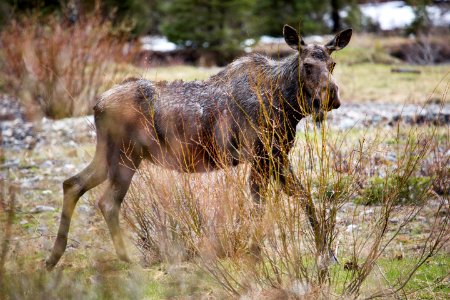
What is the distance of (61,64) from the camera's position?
16109mm

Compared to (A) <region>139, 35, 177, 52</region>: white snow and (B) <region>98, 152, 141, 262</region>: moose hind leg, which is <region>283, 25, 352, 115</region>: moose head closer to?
(B) <region>98, 152, 141, 262</region>: moose hind leg

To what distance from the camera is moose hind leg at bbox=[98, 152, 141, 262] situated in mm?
6816

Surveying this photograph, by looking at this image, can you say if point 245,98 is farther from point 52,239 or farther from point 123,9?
point 123,9

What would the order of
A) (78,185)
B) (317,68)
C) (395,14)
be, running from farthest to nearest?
(395,14) → (78,185) → (317,68)

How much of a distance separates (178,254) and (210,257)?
1.29m

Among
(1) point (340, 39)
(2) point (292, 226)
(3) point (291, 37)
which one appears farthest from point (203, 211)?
(1) point (340, 39)

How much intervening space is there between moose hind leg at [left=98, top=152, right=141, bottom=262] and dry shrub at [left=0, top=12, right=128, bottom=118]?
8.68 metres

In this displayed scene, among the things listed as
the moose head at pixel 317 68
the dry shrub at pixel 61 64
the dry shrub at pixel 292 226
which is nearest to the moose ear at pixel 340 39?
the moose head at pixel 317 68

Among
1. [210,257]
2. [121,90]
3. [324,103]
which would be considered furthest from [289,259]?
[121,90]

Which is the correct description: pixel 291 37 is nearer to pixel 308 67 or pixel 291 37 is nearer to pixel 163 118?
pixel 308 67

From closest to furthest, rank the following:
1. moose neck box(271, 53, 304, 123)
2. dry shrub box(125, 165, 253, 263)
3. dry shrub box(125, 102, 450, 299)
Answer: dry shrub box(125, 102, 450, 299) → dry shrub box(125, 165, 253, 263) → moose neck box(271, 53, 304, 123)

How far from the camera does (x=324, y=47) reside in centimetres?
616

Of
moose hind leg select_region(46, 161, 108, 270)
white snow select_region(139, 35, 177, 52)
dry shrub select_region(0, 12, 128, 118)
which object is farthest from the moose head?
white snow select_region(139, 35, 177, 52)

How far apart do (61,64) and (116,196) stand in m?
9.98
